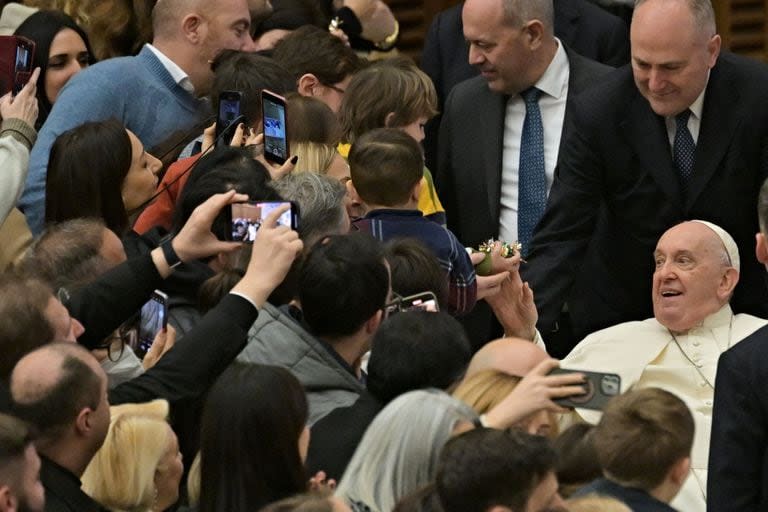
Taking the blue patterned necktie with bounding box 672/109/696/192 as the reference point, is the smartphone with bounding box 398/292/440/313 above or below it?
above

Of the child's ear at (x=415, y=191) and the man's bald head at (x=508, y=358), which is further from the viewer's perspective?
the child's ear at (x=415, y=191)

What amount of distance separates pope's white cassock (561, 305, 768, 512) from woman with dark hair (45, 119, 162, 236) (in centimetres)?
144

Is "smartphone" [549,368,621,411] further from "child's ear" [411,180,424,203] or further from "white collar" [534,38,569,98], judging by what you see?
"white collar" [534,38,569,98]

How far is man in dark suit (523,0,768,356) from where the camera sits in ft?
21.2

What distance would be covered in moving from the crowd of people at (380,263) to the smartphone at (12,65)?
75 mm

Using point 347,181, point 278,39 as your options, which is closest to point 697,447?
point 347,181

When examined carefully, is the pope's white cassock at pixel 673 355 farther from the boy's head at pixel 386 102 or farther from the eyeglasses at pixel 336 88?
the eyeglasses at pixel 336 88

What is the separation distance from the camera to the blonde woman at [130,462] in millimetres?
4348

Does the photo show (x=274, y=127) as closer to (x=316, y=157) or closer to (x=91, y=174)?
(x=316, y=157)

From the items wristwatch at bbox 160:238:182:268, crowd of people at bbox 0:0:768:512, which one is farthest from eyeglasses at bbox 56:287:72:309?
wristwatch at bbox 160:238:182:268

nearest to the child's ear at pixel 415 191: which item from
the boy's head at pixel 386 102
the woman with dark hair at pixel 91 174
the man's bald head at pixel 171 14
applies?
the boy's head at pixel 386 102

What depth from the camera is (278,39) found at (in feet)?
26.7

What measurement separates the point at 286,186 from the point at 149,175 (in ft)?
1.89

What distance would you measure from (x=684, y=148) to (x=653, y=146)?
0.34 feet
